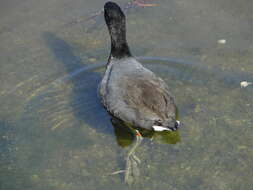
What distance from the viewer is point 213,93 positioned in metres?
5.12

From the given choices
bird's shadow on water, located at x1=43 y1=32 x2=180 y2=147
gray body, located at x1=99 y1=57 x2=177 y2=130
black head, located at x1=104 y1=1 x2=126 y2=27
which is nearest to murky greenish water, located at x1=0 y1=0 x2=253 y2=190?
bird's shadow on water, located at x1=43 y1=32 x2=180 y2=147

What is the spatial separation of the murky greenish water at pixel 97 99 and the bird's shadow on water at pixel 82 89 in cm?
1

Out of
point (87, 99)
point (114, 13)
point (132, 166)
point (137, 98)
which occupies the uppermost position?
point (114, 13)

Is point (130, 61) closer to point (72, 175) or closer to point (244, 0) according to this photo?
point (72, 175)

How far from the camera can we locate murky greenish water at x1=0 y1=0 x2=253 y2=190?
425cm

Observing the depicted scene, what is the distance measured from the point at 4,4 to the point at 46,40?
141 centimetres

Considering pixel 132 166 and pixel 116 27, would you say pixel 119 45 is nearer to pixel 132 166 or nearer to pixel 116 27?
pixel 116 27

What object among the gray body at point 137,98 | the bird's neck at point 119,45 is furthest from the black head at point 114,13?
the gray body at point 137,98

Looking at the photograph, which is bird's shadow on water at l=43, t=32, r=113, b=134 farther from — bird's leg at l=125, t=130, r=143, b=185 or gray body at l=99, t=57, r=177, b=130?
bird's leg at l=125, t=130, r=143, b=185

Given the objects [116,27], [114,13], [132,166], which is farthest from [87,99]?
[132,166]

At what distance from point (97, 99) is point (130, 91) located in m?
0.80

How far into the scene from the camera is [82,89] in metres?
5.41

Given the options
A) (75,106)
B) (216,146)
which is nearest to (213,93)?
(216,146)

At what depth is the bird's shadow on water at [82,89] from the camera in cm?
→ 494
